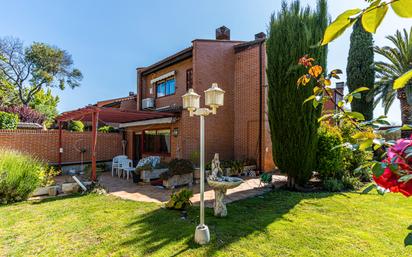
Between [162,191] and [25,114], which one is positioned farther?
[25,114]

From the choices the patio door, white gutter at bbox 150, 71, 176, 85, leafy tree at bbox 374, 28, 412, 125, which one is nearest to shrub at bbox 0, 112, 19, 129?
the patio door

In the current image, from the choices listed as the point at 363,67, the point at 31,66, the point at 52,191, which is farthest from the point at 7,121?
the point at 363,67

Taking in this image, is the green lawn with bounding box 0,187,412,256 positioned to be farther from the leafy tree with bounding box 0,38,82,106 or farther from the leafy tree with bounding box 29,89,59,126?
the leafy tree with bounding box 0,38,82,106

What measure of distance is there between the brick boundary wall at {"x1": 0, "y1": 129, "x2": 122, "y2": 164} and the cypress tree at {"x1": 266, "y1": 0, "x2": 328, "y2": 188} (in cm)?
1423

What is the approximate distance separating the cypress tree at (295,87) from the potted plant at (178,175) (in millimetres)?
4621

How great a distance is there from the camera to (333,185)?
10.1 metres

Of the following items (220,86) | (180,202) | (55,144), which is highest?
(220,86)

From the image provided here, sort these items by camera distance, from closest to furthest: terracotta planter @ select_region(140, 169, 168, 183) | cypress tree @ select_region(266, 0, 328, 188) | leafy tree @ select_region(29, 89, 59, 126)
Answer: cypress tree @ select_region(266, 0, 328, 188) → terracotta planter @ select_region(140, 169, 168, 183) → leafy tree @ select_region(29, 89, 59, 126)

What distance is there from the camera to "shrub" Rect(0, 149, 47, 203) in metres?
8.44

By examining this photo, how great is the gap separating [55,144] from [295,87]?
53.9 feet

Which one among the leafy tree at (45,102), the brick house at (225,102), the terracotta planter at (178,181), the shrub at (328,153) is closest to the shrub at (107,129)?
the brick house at (225,102)

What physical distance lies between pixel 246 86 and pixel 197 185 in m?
7.31

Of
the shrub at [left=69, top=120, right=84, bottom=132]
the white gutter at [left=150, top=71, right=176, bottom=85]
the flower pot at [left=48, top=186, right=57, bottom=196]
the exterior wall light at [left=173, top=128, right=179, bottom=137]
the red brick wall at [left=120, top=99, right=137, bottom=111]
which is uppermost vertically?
the white gutter at [left=150, top=71, right=176, bottom=85]

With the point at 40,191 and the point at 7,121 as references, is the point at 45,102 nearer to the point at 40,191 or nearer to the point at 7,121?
the point at 7,121
